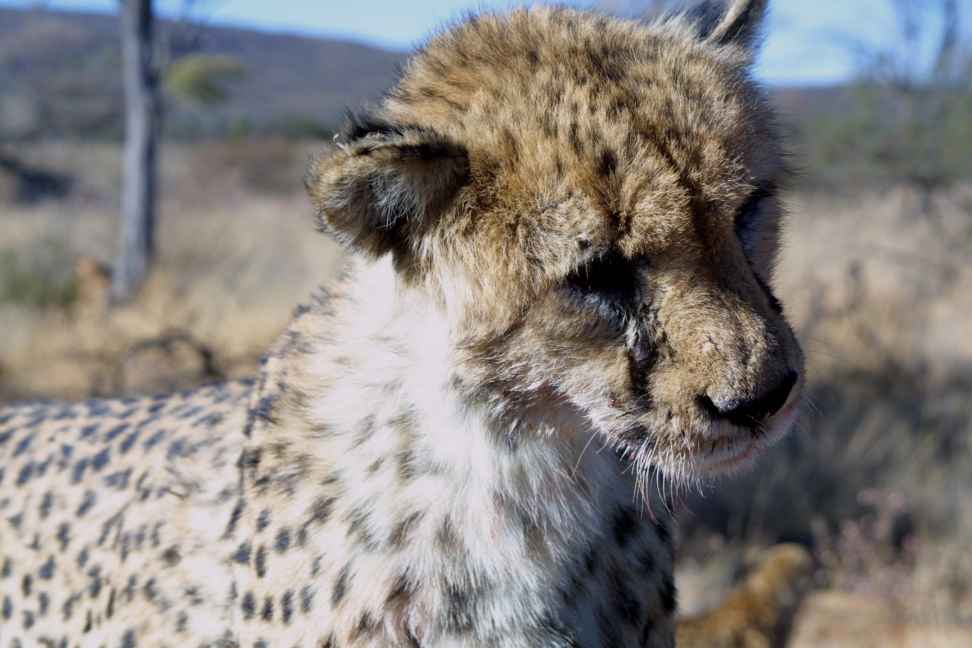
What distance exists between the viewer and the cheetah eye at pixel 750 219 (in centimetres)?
163

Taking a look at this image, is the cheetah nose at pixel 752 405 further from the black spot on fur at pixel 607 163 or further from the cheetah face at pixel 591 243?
the black spot on fur at pixel 607 163

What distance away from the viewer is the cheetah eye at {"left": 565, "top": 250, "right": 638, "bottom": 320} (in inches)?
58.2

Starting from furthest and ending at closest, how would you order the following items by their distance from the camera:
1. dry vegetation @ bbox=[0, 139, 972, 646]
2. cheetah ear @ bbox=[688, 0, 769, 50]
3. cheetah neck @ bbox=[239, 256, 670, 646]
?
dry vegetation @ bbox=[0, 139, 972, 646], cheetah ear @ bbox=[688, 0, 769, 50], cheetah neck @ bbox=[239, 256, 670, 646]

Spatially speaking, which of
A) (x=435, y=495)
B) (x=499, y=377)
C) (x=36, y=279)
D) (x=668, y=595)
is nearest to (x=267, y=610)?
(x=435, y=495)

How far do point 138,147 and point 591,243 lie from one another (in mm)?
8442

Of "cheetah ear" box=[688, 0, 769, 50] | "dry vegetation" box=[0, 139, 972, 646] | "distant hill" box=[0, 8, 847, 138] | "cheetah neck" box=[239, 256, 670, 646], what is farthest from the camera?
"distant hill" box=[0, 8, 847, 138]

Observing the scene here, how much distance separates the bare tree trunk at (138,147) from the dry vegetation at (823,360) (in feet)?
1.21

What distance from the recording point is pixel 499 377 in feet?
5.00

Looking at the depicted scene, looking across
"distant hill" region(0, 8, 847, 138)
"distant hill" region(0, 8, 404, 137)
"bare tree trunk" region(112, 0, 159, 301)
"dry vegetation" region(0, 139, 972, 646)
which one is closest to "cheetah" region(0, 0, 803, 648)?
"dry vegetation" region(0, 139, 972, 646)

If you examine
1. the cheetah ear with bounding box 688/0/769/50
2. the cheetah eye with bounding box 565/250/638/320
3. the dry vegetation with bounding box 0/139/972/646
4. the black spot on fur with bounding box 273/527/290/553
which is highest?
the cheetah ear with bounding box 688/0/769/50

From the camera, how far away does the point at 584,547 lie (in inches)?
67.5

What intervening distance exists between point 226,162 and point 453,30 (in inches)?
1110

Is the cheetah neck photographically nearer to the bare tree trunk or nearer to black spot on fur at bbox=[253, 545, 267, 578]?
black spot on fur at bbox=[253, 545, 267, 578]

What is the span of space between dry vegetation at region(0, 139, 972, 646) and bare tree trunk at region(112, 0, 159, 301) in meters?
0.37
